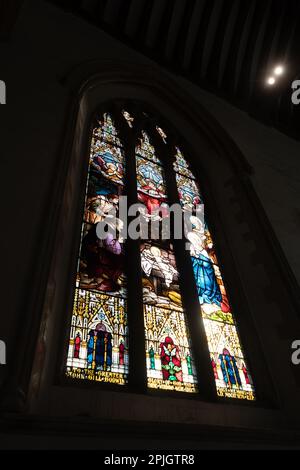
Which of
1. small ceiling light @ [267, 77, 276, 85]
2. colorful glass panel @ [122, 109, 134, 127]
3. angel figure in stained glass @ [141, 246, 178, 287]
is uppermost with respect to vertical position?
small ceiling light @ [267, 77, 276, 85]

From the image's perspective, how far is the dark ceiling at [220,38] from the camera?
4.94 metres

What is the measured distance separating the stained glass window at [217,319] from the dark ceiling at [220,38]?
9.50ft

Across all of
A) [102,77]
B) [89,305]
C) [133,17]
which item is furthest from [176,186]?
[133,17]

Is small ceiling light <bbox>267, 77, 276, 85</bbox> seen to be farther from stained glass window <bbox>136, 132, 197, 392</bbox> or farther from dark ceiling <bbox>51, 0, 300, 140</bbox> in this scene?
stained glass window <bbox>136, 132, 197, 392</bbox>

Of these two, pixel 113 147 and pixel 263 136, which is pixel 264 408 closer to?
Answer: pixel 113 147

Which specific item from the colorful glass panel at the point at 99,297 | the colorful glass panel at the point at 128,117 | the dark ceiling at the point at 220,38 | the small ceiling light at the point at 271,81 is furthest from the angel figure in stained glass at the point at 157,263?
the small ceiling light at the point at 271,81

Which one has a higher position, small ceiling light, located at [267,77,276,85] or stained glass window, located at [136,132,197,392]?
small ceiling light, located at [267,77,276,85]

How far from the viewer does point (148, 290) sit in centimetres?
259

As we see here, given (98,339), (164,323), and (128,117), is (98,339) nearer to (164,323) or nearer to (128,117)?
(164,323)

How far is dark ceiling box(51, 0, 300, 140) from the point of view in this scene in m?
4.94

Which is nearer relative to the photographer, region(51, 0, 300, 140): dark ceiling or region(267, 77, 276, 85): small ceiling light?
region(51, 0, 300, 140): dark ceiling

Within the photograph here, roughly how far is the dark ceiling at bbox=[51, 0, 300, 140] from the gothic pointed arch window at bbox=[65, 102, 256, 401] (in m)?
1.98

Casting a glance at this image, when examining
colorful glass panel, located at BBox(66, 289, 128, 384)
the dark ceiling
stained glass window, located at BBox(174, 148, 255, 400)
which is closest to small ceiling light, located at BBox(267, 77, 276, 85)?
the dark ceiling

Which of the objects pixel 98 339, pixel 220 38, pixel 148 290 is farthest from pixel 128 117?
pixel 98 339
